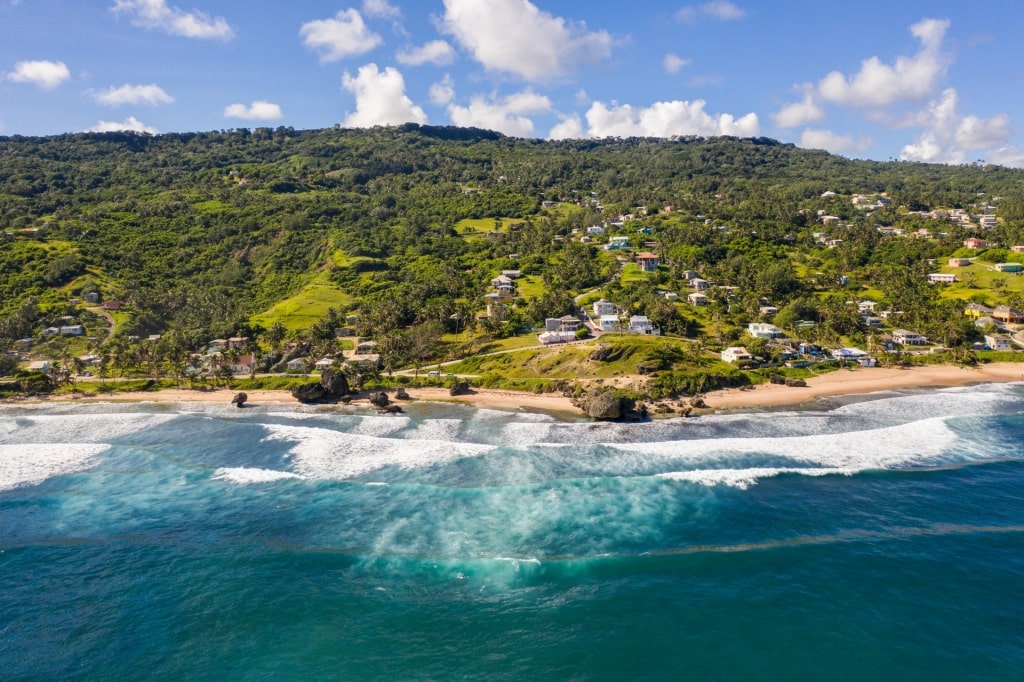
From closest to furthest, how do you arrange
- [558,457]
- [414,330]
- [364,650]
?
[364,650] → [558,457] → [414,330]

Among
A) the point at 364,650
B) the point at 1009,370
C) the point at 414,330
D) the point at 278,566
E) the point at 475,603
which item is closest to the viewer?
the point at 364,650

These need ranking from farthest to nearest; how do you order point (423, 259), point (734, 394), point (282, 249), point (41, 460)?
point (282, 249) → point (423, 259) → point (734, 394) → point (41, 460)

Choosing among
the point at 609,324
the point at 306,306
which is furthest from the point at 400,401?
the point at 306,306

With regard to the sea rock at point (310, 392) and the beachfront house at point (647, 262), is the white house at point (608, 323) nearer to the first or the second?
the beachfront house at point (647, 262)

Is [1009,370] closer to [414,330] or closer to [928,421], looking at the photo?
[928,421]

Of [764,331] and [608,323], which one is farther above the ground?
[608,323]

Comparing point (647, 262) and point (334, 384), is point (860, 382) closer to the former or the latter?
point (647, 262)

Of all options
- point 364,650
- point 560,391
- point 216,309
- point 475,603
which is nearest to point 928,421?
point 560,391

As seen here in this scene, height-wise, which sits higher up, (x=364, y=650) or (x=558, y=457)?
(x=558, y=457)
